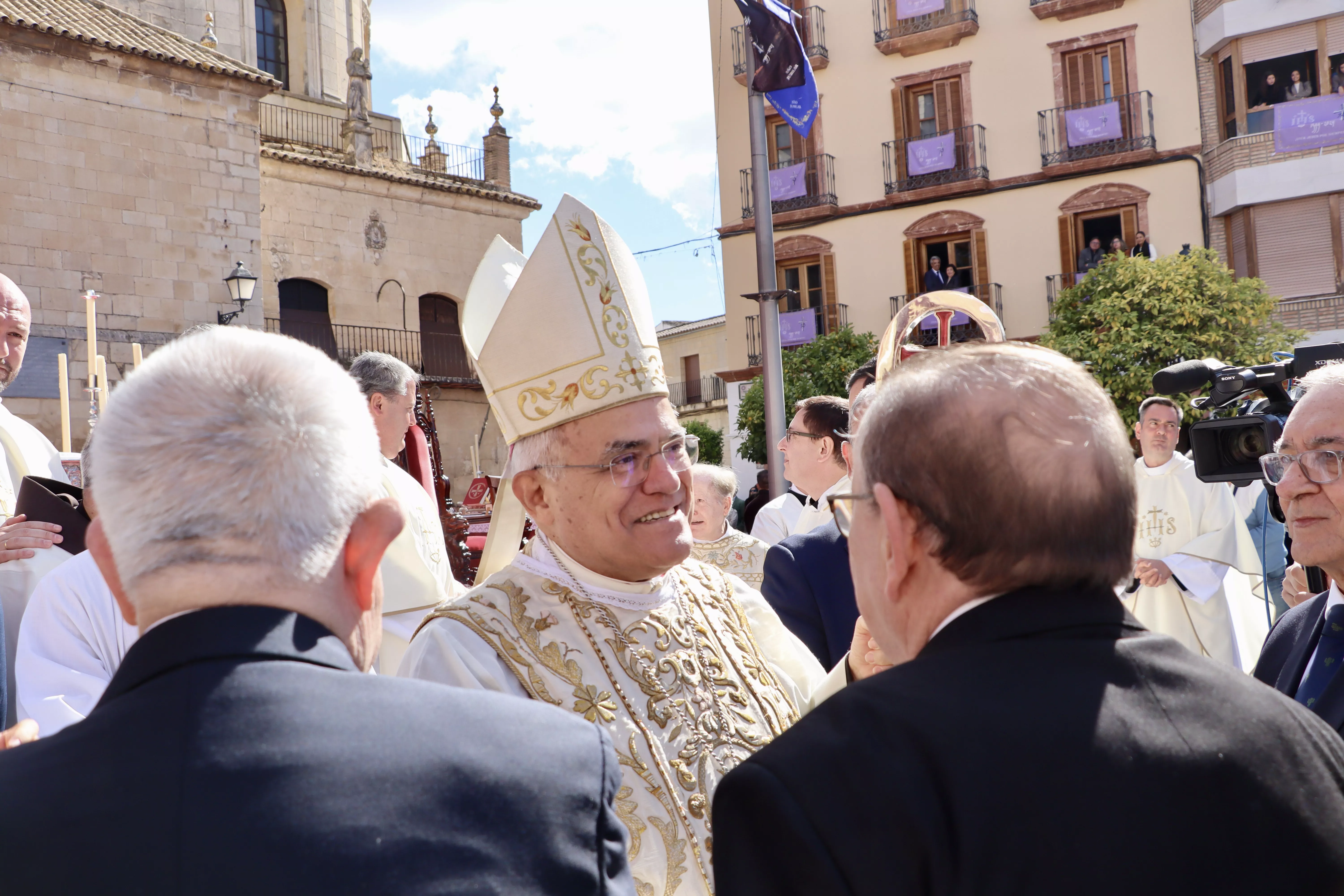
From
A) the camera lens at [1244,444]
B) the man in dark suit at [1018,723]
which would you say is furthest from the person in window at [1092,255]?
the man in dark suit at [1018,723]

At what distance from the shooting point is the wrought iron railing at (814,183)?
23.7 meters

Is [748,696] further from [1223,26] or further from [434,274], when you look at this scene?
[434,274]

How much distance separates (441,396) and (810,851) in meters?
23.7

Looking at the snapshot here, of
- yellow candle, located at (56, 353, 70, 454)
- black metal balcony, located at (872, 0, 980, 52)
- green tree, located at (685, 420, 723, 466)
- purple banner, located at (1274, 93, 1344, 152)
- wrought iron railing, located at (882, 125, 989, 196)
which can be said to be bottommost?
yellow candle, located at (56, 353, 70, 454)

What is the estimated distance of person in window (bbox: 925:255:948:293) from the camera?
21.5 m

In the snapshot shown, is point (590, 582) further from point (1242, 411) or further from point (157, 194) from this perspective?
point (157, 194)

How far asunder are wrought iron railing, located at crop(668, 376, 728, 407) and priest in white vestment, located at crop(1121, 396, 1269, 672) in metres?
27.2

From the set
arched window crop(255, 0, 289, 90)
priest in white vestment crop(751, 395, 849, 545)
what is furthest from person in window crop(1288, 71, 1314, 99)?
arched window crop(255, 0, 289, 90)

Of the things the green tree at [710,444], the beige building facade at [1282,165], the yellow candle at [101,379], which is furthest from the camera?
the green tree at [710,444]

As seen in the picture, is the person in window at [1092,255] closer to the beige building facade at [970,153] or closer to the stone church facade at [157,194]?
the beige building facade at [970,153]

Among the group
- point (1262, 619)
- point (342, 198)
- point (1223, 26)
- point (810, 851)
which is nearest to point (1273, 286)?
point (1223, 26)

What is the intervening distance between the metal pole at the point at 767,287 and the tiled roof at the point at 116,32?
1111 centimetres

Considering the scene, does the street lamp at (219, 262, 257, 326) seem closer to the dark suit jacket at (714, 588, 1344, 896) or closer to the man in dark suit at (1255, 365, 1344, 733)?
the man in dark suit at (1255, 365, 1344, 733)

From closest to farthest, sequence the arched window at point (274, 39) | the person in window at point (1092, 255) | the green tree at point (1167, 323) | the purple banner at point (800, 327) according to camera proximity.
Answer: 1. the green tree at point (1167, 323)
2. the person in window at point (1092, 255)
3. the purple banner at point (800, 327)
4. the arched window at point (274, 39)
